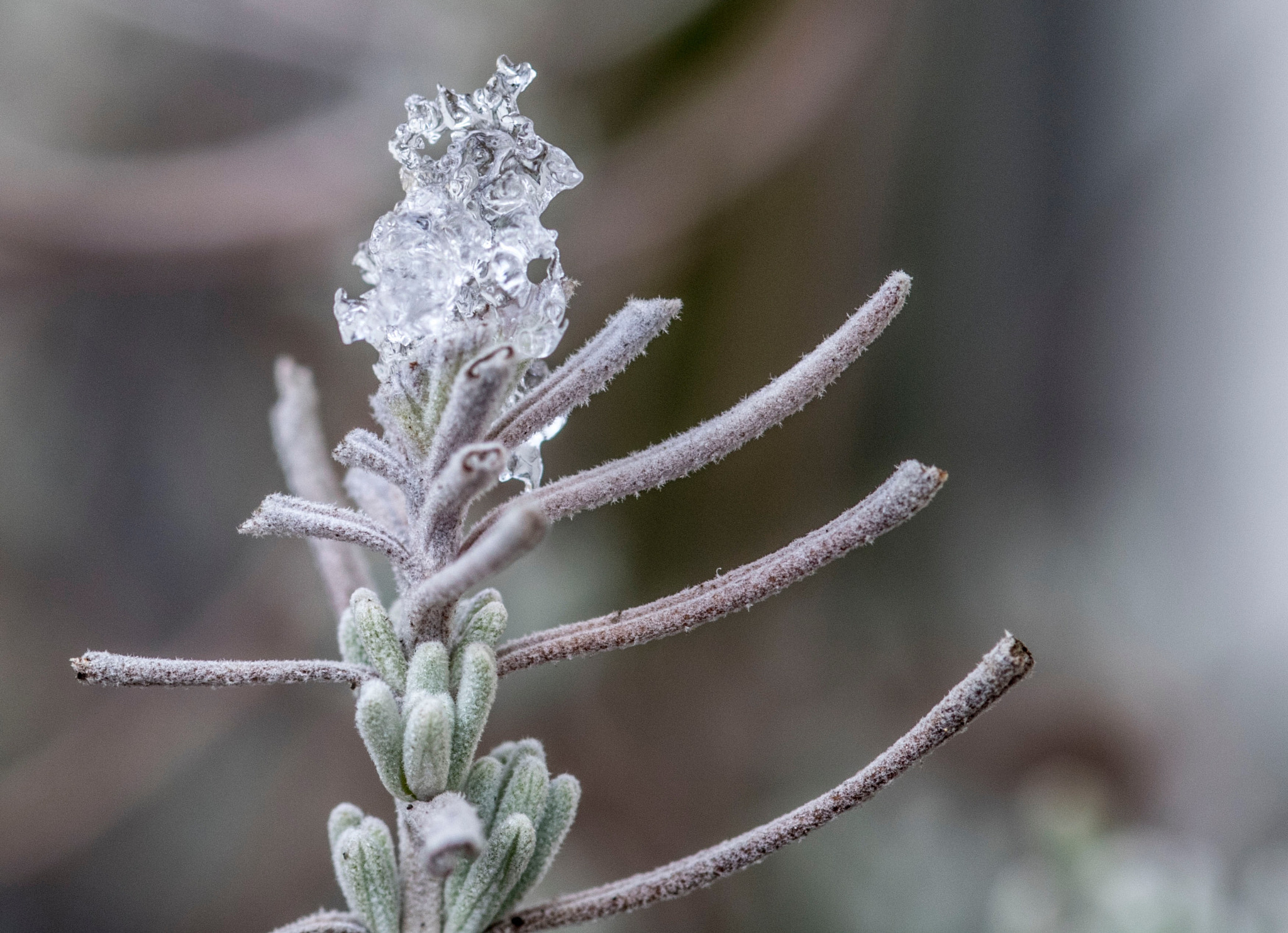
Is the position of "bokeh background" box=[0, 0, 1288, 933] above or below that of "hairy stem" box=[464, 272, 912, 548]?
above

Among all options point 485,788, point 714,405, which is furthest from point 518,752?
point 714,405

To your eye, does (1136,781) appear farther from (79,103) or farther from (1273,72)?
(79,103)

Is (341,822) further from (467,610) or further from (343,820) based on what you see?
(467,610)

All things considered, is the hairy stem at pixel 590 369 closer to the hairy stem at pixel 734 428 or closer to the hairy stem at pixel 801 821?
the hairy stem at pixel 734 428

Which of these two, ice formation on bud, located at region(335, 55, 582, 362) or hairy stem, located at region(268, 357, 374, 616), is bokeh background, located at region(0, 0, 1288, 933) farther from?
ice formation on bud, located at region(335, 55, 582, 362)

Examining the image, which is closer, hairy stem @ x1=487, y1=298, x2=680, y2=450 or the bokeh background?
hairy stem @ x1=487, y1=298, x2=680, y2=450

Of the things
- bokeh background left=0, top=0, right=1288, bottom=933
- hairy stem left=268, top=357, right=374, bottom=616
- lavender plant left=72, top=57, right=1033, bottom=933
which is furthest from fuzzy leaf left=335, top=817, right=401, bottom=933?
bokeh background left=0, top=0, right=1288, bottom=933

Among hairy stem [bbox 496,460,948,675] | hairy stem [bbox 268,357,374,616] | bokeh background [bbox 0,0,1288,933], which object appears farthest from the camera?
bokeh background [bbox 0,0,1288,933]
